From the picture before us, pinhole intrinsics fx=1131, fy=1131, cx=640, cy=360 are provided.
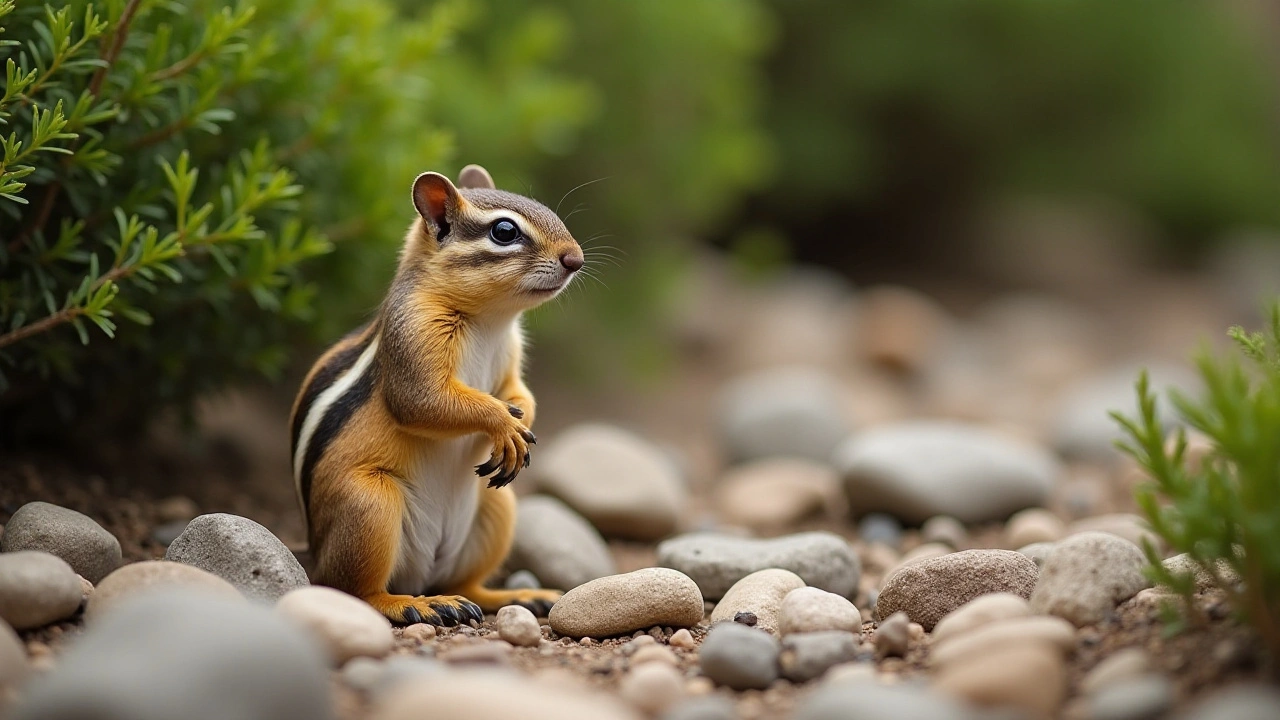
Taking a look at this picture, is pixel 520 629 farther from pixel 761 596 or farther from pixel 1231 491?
pixel 1231 491

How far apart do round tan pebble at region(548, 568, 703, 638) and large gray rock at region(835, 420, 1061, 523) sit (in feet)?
7.47

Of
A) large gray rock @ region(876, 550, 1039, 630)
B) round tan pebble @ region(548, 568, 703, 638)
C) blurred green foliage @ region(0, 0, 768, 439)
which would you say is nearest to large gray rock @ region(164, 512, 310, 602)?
blurred green foliage @ region(0, 0, 768, 439)

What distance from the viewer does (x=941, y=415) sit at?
912 centimetres

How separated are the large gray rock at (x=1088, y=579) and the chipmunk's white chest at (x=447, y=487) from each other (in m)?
2.03

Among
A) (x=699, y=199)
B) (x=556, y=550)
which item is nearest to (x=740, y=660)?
(x=556, y=550)

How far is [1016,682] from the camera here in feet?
8.70

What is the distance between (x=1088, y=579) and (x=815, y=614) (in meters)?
0.82

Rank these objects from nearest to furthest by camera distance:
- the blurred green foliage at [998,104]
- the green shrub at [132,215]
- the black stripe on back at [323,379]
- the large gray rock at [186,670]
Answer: the large gray rock at [186,670] < the green shrub at [132,215] < the black stripe on back at [323,379] < the blurred green foliage at [998,104]

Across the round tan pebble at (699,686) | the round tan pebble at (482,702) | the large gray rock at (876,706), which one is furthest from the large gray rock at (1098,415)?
the round tan pebble at (482,702)

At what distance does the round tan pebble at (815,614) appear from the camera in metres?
3.56

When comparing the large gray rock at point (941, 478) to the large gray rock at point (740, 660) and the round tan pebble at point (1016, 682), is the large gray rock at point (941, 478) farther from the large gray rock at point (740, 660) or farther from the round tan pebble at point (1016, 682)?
the round tan pebble at point (1016, 682)

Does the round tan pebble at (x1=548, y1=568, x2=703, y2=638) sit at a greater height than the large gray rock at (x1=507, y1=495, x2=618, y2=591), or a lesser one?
lesser

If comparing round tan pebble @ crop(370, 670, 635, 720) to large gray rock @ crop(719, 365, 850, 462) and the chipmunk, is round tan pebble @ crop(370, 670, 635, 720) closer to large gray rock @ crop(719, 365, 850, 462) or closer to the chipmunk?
the chipmunk

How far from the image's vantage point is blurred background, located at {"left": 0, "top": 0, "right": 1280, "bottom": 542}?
4.51 metres
